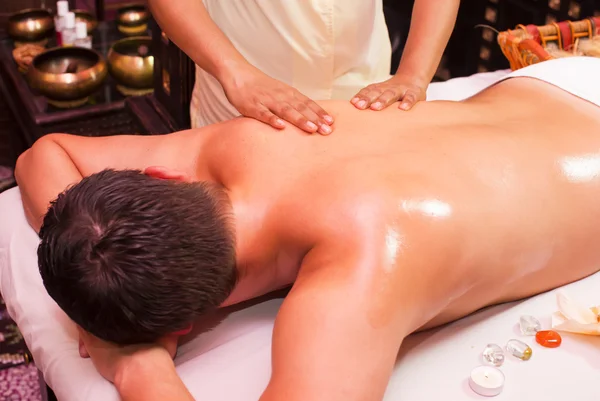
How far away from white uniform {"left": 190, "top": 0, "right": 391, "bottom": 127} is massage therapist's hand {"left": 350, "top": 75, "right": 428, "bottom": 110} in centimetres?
25

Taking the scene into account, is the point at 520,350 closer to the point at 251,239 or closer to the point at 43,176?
the point at 251,239

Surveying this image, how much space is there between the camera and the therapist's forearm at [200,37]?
60.2 inches

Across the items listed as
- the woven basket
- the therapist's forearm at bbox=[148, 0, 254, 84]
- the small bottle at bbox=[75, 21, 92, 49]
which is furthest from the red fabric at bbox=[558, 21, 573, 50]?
the small bottle at bbox=[75, 21, 92, 49]

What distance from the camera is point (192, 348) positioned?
1315mm

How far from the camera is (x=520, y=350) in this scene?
3.97ft

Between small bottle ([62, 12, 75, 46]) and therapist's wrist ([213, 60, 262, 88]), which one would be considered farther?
small bottle ([62, 12, 75, 46])

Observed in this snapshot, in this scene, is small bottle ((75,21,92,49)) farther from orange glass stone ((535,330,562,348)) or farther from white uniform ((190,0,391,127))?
orange glass stone ((535,330,562,348))

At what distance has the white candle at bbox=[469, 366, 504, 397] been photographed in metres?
1.14

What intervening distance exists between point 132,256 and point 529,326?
72cm

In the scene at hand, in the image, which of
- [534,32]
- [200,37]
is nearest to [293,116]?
[200,37]

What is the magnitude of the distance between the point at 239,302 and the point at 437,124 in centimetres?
52

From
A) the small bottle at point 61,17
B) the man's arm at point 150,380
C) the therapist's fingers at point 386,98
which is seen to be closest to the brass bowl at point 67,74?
the small bottle at point 61,17

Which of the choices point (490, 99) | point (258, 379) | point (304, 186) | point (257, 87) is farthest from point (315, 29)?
point (258, 379)

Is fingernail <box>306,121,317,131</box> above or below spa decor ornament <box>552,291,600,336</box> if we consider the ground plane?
above
